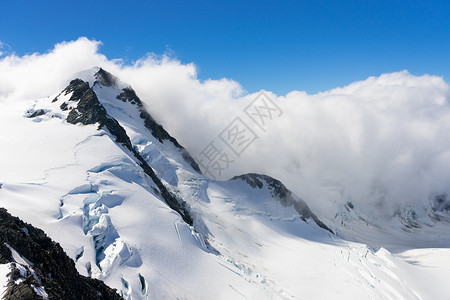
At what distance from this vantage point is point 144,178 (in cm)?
5225

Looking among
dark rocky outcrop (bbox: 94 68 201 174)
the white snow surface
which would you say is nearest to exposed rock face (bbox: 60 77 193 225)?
the white snow surface

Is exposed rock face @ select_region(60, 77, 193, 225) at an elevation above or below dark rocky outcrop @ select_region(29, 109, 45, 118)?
above

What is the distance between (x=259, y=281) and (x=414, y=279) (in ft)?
146

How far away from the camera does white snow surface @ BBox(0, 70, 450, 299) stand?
3058 cm

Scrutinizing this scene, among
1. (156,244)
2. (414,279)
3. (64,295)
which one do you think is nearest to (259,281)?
(156,244)

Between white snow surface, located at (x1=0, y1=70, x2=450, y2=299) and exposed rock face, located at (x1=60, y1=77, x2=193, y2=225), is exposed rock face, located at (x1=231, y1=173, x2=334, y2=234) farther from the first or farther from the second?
exposed rock face, located at (x1=60, y1=77, x2=193, y2=225)

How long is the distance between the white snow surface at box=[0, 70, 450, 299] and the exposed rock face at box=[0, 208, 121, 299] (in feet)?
4.93

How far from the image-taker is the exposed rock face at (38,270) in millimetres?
12438

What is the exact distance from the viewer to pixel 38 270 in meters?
15.3

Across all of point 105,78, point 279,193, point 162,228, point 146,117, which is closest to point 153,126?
point 146,117

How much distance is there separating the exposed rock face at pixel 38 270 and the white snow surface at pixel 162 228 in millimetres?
1503

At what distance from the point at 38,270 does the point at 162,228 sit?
24686 millimetres

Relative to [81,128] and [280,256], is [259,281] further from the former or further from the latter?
[81,128]

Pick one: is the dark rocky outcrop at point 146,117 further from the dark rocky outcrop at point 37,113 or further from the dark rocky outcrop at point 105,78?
the dark rocky outcrop at point 37,113
